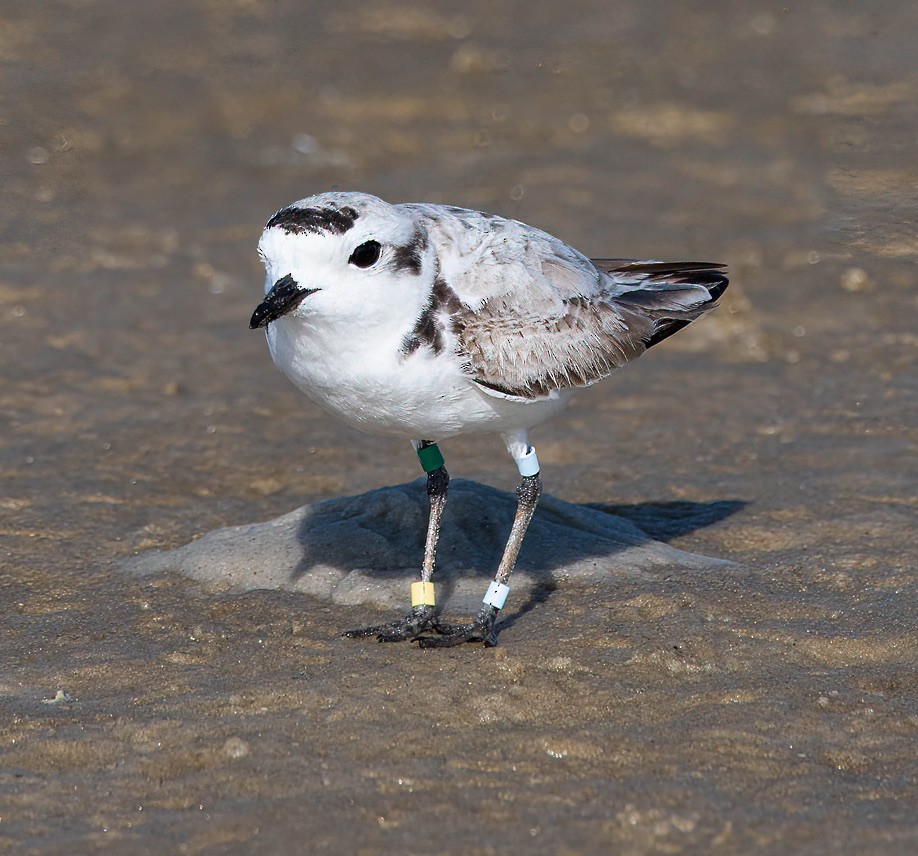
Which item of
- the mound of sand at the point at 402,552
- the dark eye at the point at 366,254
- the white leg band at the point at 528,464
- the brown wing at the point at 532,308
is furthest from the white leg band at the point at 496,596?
the dark eye at the point at 366,254

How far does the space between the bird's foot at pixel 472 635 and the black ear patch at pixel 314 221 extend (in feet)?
5.78

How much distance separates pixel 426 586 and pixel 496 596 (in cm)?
33

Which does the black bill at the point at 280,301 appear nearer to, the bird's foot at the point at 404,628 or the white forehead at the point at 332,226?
the white forehead at the point at 332,226

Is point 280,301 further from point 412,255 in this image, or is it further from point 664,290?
point 664,290

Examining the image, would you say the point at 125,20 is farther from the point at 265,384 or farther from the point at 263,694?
the point at 263,694

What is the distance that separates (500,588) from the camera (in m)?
5.46

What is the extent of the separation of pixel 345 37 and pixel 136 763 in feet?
33.3

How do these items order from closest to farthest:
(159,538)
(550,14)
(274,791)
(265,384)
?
(274,791) < (159,538) < (265,384) < (550,14)

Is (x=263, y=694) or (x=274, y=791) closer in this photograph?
(x=274, y=791)

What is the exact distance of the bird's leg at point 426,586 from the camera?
5461 millimetres

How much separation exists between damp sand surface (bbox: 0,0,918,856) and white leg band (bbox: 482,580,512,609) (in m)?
0.25

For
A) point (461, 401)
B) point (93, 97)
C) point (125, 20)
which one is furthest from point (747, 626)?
point (125, 20)

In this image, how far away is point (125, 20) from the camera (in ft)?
43.1

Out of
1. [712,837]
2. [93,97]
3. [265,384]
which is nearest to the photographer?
[712,837]
